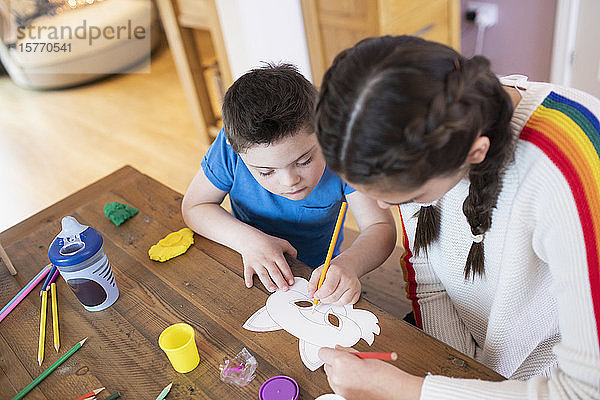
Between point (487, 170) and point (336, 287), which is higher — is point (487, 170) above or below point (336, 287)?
above

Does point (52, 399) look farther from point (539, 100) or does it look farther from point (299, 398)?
point (539, 100)

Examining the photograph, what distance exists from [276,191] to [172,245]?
9.8 inches

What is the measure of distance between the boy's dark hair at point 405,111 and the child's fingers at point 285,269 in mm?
324

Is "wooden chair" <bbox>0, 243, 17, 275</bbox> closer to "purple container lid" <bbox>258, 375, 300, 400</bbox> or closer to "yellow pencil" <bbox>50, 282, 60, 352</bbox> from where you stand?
"yellow pencil" <bbox>50, 282, 60, 352</bbox>

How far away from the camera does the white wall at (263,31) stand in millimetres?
2350

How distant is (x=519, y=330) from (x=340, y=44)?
1632 millimetres

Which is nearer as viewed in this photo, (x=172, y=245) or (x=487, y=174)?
(x=487, y=174)

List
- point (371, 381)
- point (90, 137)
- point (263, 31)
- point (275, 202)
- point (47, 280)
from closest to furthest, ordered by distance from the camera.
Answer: point (371, 381)
point (47, 280)
point (275, 202)
point (263, 31)
point (90, 137)

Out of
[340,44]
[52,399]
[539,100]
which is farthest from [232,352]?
[340,44]

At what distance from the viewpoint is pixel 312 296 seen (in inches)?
35.9

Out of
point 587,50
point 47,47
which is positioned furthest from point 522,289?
point 47,47

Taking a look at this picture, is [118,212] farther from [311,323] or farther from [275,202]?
[311,323]

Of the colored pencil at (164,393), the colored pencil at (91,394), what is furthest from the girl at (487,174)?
the colored pencil at (91,394)

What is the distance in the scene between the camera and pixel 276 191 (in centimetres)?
107
